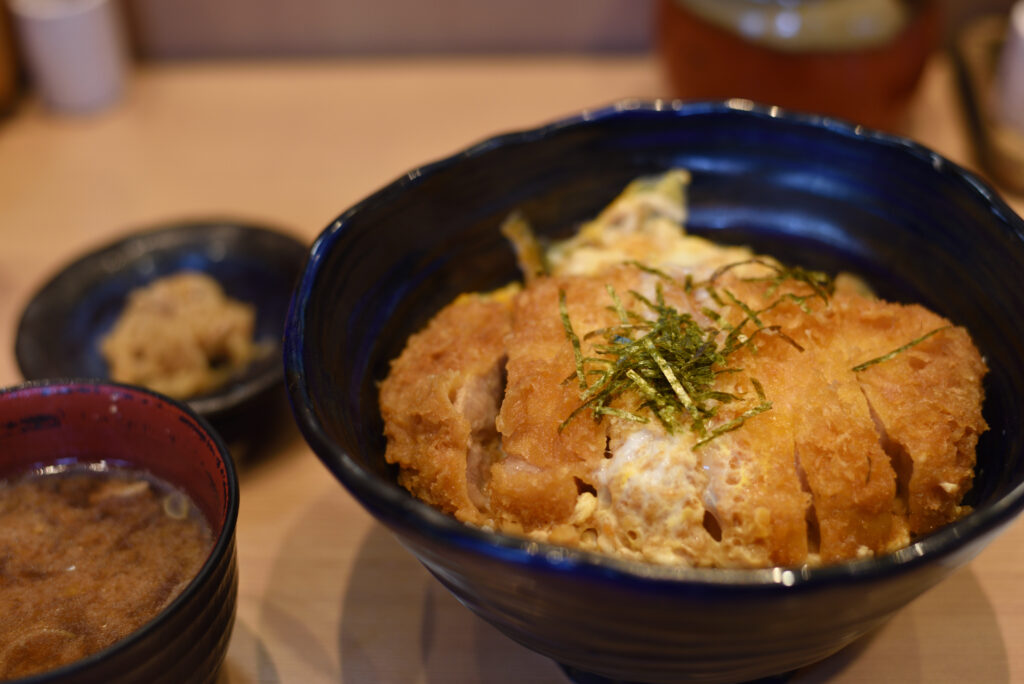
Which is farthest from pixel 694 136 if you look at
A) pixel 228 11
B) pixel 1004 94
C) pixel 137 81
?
pixel 137 81

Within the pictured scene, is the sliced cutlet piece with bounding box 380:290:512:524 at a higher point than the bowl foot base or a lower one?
higher

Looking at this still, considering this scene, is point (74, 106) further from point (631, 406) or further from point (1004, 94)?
point (1004, 94)

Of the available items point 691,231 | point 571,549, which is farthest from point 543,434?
point 691,231

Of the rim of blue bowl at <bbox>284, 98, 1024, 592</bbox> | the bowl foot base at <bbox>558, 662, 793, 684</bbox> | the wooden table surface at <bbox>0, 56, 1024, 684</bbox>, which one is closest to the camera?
the rim of blue bowl at <bbox>284, 98, 1024, 592</bbox>

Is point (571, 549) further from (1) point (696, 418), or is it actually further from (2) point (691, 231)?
(2) point (691, 231)

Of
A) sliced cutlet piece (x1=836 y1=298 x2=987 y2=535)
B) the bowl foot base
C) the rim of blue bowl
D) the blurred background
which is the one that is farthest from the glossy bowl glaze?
the blurred background

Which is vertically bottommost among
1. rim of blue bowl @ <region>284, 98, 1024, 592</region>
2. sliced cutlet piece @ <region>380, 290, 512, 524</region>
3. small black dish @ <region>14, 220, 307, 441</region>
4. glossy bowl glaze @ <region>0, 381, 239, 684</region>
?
small black dish @ <region>14, 220, 307, 441</region>

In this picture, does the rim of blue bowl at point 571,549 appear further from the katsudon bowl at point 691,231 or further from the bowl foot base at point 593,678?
the bowl foot base at point 593,678

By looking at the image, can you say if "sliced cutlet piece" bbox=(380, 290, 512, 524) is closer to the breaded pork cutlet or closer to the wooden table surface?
the breaded pork cutlet
